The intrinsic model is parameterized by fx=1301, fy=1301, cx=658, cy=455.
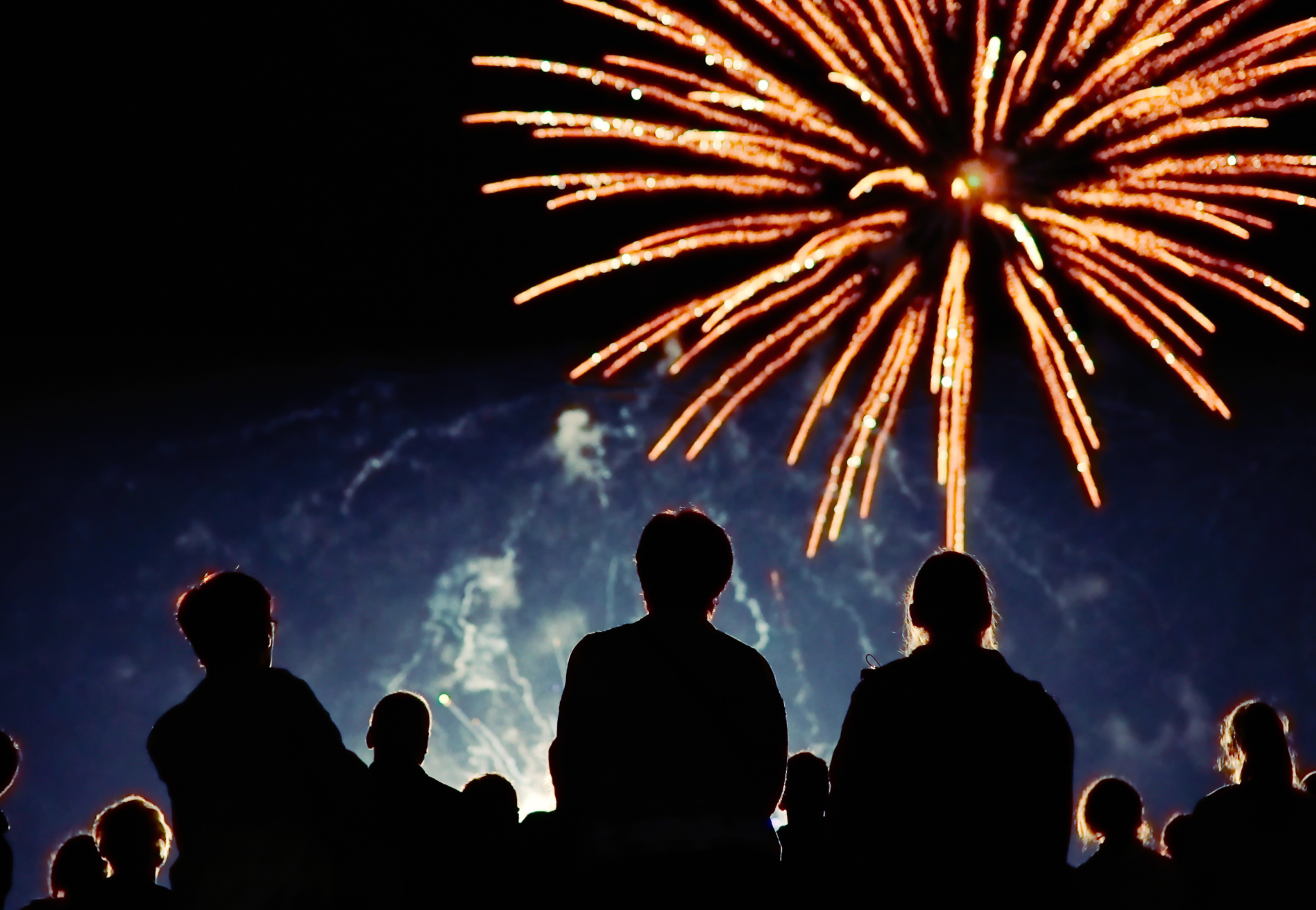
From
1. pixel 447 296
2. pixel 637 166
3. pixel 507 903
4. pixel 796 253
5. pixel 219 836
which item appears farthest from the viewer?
pixel 447 296

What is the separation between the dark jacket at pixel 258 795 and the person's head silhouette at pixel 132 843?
98 cm

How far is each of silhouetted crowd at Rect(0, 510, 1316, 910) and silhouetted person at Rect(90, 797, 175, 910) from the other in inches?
36.4

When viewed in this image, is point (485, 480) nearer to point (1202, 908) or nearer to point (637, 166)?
point (637, 166)

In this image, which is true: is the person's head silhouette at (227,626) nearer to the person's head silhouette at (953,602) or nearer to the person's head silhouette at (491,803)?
the person's head silhouette at (491,803)

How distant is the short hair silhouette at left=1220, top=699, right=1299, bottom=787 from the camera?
328 cm

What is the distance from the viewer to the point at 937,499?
1265 cm

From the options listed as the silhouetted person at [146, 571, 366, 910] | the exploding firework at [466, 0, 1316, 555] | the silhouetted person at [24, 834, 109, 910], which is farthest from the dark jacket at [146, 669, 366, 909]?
the exploding firework at [466, 0, 1316, 555]

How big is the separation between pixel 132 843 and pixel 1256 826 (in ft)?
9.29

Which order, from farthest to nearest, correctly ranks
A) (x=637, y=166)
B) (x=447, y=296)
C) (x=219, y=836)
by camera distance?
(x=447, y=296) < (x=637, y=166) < (x=219, y=836)

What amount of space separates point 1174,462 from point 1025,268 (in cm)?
464

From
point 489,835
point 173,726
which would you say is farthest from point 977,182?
point 173,726

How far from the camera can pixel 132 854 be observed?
3.34 metres

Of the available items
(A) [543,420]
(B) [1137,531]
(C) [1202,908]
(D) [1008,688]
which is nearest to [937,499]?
(B) [1137,531]

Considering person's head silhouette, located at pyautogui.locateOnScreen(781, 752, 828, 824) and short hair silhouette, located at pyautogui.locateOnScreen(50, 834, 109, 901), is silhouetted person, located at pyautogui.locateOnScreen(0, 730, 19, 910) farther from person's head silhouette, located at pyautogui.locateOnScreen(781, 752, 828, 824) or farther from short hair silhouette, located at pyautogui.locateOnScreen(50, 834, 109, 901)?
person's head silhouette, located at pyautogui.locateOnScreen(781, 752, 828, 824)
